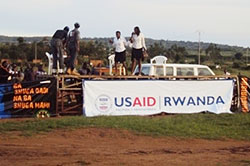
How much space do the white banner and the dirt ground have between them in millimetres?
2784

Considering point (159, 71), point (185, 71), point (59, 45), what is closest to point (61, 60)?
point (59, 45)

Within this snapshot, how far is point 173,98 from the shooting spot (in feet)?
66.7

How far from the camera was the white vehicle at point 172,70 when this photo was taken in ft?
73.9

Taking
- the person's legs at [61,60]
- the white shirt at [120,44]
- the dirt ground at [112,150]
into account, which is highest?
the white shirt at [120,44]

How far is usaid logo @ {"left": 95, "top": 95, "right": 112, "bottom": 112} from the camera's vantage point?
19125mm

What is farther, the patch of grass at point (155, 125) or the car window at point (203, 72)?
the car window at point (203, 72)

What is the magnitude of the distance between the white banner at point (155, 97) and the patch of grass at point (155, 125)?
0.85 metres

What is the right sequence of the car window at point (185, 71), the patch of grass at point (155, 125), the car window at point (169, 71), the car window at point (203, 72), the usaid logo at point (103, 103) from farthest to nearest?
the car window at point (203, 72) < the car window at point (185, 71) < the car window at point (169, 71) < the usaid logo at point (103, 103) < the patch of grass at point (155, 125)

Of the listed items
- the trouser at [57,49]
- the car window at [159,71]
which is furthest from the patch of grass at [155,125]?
the car window at [159,71]

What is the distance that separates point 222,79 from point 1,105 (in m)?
8.25

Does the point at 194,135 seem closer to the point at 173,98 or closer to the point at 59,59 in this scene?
the point at 173,98

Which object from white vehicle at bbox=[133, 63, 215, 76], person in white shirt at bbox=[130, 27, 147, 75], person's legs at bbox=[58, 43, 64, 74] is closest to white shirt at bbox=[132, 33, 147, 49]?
person in white shirt at bbox=[130, 27, 147, 75]

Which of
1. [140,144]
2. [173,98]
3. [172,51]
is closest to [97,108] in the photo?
[173,98]

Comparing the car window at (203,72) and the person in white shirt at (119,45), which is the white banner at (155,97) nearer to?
the person in white shirt at (119,45)
